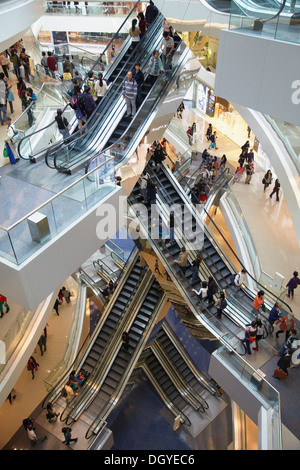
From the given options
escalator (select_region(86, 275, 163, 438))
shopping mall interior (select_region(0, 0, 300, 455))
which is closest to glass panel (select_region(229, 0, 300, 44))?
shopping mall interior (select_region(0, 0, 300, 455))

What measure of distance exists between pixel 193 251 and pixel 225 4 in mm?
8827

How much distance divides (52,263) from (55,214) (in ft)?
3.13

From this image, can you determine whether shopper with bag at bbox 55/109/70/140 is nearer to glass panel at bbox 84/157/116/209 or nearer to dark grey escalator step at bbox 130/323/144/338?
glass panel at bbox 84/157/116/209

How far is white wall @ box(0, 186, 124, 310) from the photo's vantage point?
275 inches

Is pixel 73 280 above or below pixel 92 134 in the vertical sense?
below

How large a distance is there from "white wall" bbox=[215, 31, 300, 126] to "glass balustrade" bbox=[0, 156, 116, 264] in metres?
3.13

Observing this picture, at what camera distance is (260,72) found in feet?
23.2

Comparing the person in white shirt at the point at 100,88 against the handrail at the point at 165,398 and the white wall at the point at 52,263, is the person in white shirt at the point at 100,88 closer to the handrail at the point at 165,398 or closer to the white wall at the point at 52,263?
the white wall at the point at 52,263

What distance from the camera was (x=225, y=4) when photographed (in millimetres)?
14000

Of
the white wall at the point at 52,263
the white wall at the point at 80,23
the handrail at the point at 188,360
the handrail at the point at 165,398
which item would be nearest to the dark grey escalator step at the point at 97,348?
the handrail at the point at 165,398

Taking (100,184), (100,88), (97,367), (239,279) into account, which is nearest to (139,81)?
(100,88)
